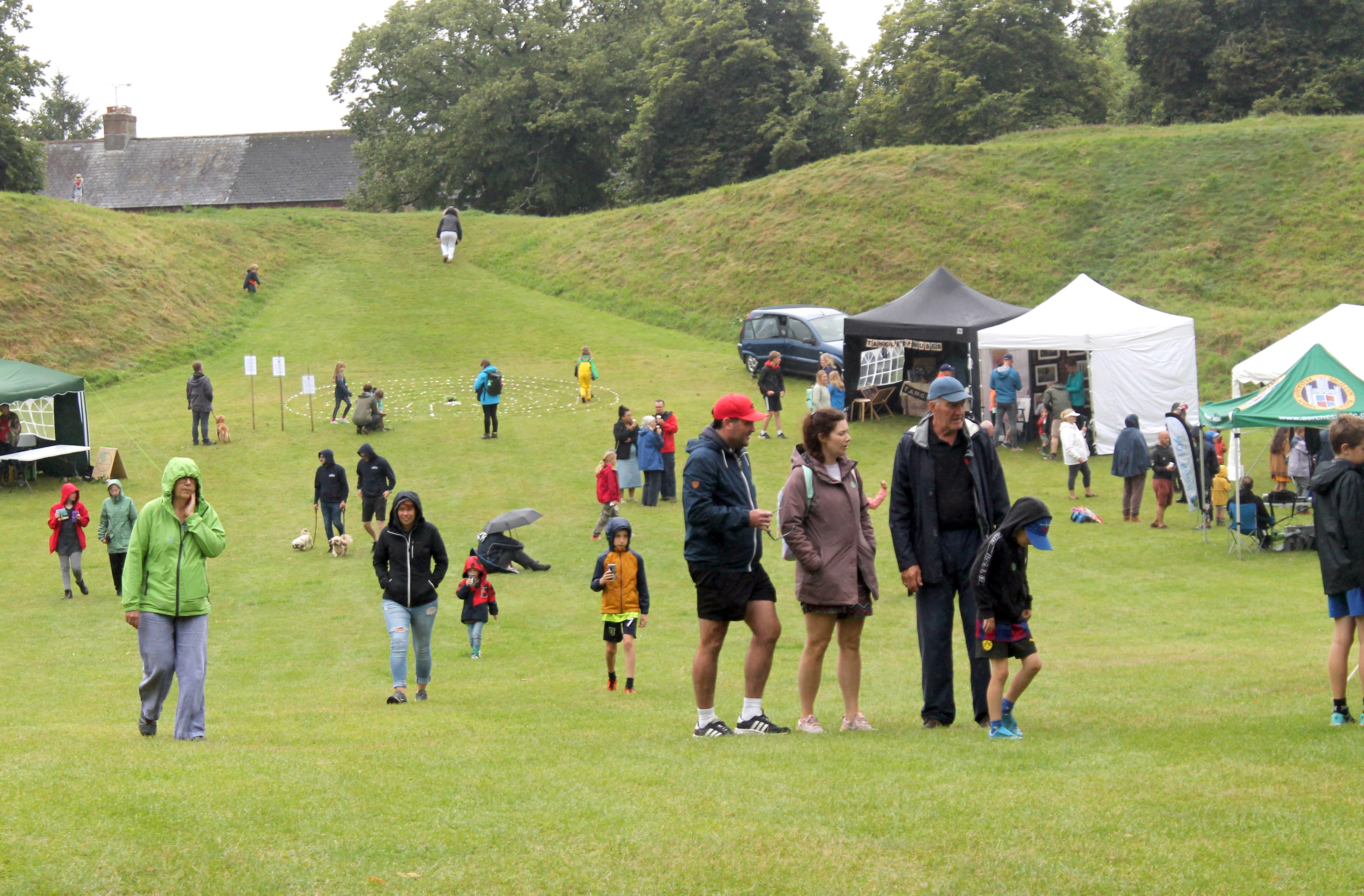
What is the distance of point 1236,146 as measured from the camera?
40.1 m

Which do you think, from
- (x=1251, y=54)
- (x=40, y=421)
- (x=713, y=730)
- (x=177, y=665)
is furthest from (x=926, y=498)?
(x=1251, y=54)

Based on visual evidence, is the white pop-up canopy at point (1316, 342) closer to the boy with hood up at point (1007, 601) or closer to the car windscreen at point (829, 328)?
the car windscreen at point (829, 328)

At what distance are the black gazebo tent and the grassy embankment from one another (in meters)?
8.44

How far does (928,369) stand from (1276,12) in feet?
103

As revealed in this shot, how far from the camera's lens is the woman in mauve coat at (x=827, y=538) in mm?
6508

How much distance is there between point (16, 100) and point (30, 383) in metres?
32.4

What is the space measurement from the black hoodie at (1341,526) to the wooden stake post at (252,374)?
2181 centimetres

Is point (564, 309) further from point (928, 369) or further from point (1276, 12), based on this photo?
point (1276, 12)

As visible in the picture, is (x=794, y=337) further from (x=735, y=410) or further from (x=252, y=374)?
(x=735, y=410)

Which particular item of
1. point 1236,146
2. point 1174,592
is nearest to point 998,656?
point 1174,592

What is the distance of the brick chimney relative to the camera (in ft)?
223

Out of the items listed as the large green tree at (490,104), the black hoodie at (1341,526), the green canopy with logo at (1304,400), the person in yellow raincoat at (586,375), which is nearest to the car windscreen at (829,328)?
the person in yellow raincoat at (586,375)

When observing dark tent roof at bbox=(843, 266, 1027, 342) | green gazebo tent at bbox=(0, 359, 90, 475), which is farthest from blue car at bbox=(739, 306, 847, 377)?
green gazebo tent at bbox=(0, 359, 90, 475)

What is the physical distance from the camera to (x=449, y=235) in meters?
46.7
